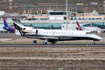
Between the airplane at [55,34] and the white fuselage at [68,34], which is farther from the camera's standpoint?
the airplane at [55,34]

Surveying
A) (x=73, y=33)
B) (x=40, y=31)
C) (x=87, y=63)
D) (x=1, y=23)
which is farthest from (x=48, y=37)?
(x=1, y=23)

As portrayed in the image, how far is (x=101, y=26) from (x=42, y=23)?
2561cm

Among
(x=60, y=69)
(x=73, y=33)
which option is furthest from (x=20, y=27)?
(x=60, y=69)

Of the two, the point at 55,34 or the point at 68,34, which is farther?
the point at 55,34

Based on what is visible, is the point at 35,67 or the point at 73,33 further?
the point at 73,33

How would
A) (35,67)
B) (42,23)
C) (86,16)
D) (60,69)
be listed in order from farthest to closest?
(86,16)
(42,23)
(35,67)
(60,69)

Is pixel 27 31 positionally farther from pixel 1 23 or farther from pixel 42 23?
pixel 1 23

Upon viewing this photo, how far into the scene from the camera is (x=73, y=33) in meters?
47.2

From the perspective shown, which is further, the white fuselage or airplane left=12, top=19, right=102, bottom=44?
airplane left=12, top=19, right=102, bottom=44

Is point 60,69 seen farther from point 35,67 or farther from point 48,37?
point 48,37

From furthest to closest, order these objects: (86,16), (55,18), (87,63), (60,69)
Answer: (86,16)
(55,18)
(87,63)
(60,69)

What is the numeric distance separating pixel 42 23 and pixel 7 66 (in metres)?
86.4

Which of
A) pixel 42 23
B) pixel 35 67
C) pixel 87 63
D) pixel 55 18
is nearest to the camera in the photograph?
pixel 35 67

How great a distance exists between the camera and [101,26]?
10938cm
